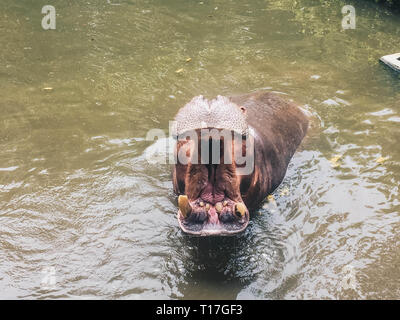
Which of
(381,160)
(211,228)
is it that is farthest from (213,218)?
(381,160)

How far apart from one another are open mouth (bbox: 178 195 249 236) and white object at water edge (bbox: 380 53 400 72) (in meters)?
4.88

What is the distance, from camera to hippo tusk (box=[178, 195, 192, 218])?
129 inches

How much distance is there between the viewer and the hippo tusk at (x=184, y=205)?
10.8 ft

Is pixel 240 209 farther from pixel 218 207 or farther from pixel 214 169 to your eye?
pixel 214 169

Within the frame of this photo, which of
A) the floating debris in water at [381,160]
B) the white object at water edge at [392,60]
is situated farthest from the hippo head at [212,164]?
the white object at water edge at [392,60]

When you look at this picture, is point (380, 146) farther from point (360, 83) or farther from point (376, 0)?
point (376, 0)

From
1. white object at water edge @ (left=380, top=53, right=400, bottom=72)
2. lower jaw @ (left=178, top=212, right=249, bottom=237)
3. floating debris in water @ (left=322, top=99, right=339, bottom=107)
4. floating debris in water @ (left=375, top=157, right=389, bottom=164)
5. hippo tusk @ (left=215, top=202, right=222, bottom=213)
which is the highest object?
white object at water edge @ (left=380, top=53, right=400, bottom=72)

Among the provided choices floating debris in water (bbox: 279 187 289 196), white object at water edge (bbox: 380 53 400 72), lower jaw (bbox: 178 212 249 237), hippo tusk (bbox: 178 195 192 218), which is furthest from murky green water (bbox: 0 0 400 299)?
hippo tusk (bbox: 178 195 192 218)

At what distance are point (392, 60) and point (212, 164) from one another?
5.06 m

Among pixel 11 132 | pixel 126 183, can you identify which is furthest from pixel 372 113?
pixel 11 132

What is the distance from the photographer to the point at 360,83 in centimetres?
695

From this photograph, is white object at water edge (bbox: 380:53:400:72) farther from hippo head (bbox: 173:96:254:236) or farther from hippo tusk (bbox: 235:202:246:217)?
hippo tusk (bbox: 235:202:246:217)
